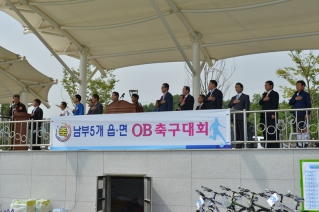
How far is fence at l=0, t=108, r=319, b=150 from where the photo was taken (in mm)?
7121

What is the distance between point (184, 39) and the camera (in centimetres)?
1307

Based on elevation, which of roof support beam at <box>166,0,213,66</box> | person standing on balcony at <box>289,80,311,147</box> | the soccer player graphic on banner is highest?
roof support beam at <box>166,0,213,66</box>

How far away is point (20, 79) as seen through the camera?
630 inches

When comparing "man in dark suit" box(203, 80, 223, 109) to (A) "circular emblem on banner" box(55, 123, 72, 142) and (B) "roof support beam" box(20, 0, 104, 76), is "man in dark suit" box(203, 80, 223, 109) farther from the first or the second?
(B) "roof support beam" box(20, 0, 104, 76)

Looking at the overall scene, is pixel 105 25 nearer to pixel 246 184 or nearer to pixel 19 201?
pixel 19 201

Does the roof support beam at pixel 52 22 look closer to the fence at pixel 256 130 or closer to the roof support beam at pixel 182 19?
the fence at pixel 256 130

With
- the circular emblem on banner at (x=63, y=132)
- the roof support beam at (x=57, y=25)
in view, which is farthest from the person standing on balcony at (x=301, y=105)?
the roof support beam at (x=57, y=25)

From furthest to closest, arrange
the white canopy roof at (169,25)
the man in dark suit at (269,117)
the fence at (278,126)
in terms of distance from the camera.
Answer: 1. the white canopy roof at (169,25)
2. the man in dark suit at (269,117)
3. the fence at (278,126)

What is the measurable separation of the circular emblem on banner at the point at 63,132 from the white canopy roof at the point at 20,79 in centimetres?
612

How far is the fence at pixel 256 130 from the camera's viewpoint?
7.12 metres

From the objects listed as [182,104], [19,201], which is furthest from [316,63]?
[19,201]

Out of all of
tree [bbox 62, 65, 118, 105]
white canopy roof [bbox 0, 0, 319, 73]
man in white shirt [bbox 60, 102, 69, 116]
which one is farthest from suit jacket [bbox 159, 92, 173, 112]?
tree [bbox 62, 65, 118, 105]

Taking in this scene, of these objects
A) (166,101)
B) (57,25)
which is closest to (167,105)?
(166,101)

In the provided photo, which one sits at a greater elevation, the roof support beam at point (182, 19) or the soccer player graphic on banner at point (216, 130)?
the roof support beam at point (182, 19)
